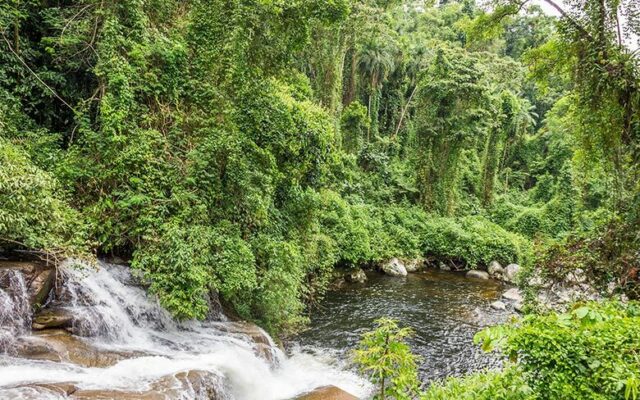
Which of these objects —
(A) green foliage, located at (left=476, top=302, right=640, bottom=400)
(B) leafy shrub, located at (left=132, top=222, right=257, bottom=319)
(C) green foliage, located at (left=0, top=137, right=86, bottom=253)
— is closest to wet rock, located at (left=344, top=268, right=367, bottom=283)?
(B) leafy shrub, located at (left=132, top=222, right=257, bottom=319)

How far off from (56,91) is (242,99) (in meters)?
4.67

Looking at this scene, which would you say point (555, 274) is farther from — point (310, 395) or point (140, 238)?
point (140, 238)

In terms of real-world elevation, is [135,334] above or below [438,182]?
below

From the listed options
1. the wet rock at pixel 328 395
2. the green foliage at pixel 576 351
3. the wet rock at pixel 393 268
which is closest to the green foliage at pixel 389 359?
the green foliage at pixel 576 351

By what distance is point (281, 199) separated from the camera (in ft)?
39.4

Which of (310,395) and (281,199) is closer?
(310,395)

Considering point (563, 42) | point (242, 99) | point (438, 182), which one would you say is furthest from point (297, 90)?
point (438, 182)

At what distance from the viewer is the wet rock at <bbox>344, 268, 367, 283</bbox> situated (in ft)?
56.9

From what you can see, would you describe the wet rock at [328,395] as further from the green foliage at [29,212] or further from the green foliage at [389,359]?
the green foliage at [29,212]

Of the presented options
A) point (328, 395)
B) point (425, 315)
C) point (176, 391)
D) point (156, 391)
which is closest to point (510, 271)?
point (425, 315)

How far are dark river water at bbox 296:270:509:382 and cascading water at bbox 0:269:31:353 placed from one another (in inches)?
243

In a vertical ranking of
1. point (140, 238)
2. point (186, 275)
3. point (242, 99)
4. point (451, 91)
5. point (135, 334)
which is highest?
point (451, 91)

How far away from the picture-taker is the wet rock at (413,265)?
66.3ft

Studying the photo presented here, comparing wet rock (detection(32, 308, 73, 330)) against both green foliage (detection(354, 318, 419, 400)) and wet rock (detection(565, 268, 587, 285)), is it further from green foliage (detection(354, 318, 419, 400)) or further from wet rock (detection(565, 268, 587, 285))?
→ wet rock (detection(565, 268, 587, 285))
